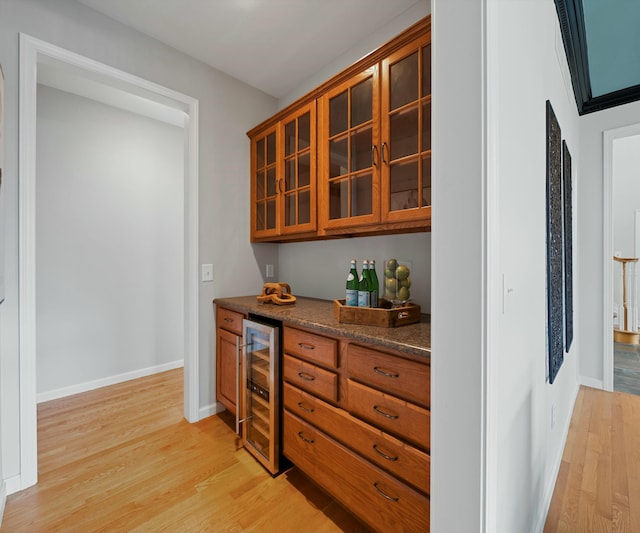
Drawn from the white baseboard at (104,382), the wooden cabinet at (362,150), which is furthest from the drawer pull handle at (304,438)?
the white baseboard at (104,382)

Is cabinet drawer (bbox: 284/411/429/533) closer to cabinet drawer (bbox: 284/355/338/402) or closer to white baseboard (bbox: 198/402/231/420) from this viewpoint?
cabinet drawer (bbox: 284/355/338/402)

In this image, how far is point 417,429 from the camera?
1.11 m

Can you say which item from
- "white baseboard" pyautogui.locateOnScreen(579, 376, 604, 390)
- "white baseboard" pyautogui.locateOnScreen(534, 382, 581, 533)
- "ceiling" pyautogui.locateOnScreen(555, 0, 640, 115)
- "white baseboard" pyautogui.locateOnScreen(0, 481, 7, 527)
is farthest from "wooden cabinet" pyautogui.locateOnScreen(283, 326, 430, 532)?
"white baseboard" pyautogui.locateOnScreen(579, 376, 604, 390)

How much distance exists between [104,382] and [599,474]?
3757 mm

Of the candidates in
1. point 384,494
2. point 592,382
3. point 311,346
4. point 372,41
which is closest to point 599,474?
point 384,494

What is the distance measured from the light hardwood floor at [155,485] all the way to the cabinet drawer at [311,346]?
0.72 m

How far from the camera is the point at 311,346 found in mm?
1546

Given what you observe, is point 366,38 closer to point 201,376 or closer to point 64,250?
point 201,376

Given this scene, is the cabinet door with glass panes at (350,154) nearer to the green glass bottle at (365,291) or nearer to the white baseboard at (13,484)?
the green glass bottle at (365,291)

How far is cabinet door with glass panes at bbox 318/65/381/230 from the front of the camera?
1678mm

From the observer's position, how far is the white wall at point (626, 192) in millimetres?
4629

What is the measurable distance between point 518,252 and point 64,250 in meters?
3.33

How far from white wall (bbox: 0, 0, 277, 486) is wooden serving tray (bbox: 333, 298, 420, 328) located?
132 centimetres

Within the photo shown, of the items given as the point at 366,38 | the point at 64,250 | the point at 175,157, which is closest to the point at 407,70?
the point at 366,38
